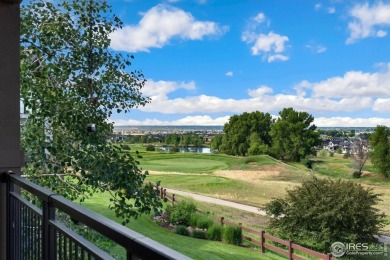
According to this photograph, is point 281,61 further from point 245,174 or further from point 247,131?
point 245,174

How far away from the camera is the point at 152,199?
2590 mm

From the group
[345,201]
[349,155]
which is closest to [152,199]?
[345,201]

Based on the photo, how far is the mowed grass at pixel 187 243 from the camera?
7.31 m

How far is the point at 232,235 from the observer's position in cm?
890

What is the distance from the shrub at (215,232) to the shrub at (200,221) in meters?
0.23

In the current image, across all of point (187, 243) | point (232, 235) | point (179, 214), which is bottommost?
point (232, 235)

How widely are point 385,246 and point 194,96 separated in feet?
39.6

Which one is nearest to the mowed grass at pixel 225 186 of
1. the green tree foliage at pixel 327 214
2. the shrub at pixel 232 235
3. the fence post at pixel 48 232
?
the green tree foliage at pixel 327 214

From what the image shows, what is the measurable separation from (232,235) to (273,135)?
8.19m

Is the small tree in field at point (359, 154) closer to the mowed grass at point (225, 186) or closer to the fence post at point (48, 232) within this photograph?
the mowed grass at point (225, 186)

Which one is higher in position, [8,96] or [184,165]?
[8,96]

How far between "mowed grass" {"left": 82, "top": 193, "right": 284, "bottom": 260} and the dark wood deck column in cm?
554

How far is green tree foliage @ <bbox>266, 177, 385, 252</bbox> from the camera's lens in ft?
29.8

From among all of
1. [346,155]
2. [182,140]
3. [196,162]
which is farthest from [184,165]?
Result: [346,155]
